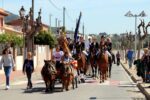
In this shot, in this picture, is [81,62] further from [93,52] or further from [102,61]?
[93,52]

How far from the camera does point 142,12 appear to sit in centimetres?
5006

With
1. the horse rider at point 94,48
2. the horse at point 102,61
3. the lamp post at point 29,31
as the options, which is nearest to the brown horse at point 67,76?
the horse at point 102,61

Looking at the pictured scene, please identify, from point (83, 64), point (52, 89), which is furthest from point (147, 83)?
point (52, 89)

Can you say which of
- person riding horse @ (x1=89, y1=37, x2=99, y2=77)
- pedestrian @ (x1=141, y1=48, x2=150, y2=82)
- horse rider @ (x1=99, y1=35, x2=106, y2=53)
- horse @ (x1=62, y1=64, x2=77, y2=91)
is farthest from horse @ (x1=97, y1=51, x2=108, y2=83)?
horse @ (x1=62, y1=64, x2=77, y2=91)

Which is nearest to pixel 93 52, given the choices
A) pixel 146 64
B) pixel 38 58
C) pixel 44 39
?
pixel 146 64

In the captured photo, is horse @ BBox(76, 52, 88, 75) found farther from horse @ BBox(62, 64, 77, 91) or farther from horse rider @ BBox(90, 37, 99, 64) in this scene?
horse @ BBox(62, 64, 77, 91)

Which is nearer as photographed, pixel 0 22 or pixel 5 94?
pixel 5 94

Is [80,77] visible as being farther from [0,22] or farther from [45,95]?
[0,22]

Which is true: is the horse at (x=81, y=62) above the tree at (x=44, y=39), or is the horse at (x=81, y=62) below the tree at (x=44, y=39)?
below

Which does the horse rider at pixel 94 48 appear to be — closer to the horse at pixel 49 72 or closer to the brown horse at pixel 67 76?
the brown horse at pixel 67 76

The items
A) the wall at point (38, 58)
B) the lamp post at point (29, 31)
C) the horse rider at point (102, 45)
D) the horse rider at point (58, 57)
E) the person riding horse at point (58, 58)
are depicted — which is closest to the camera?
the person riding horse at point (58, 58)

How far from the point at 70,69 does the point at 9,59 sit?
285cm

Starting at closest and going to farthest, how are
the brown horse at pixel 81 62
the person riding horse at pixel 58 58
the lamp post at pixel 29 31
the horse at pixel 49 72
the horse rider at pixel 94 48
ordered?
the horse at pixel 49 72 → the person riding horse at pixel 58 58 → the brown horse at pixel 81 62 → the horse rider at pixel 94 48 → the lamp post at pixel 29 31

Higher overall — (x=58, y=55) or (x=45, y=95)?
(x=58, y=55)
